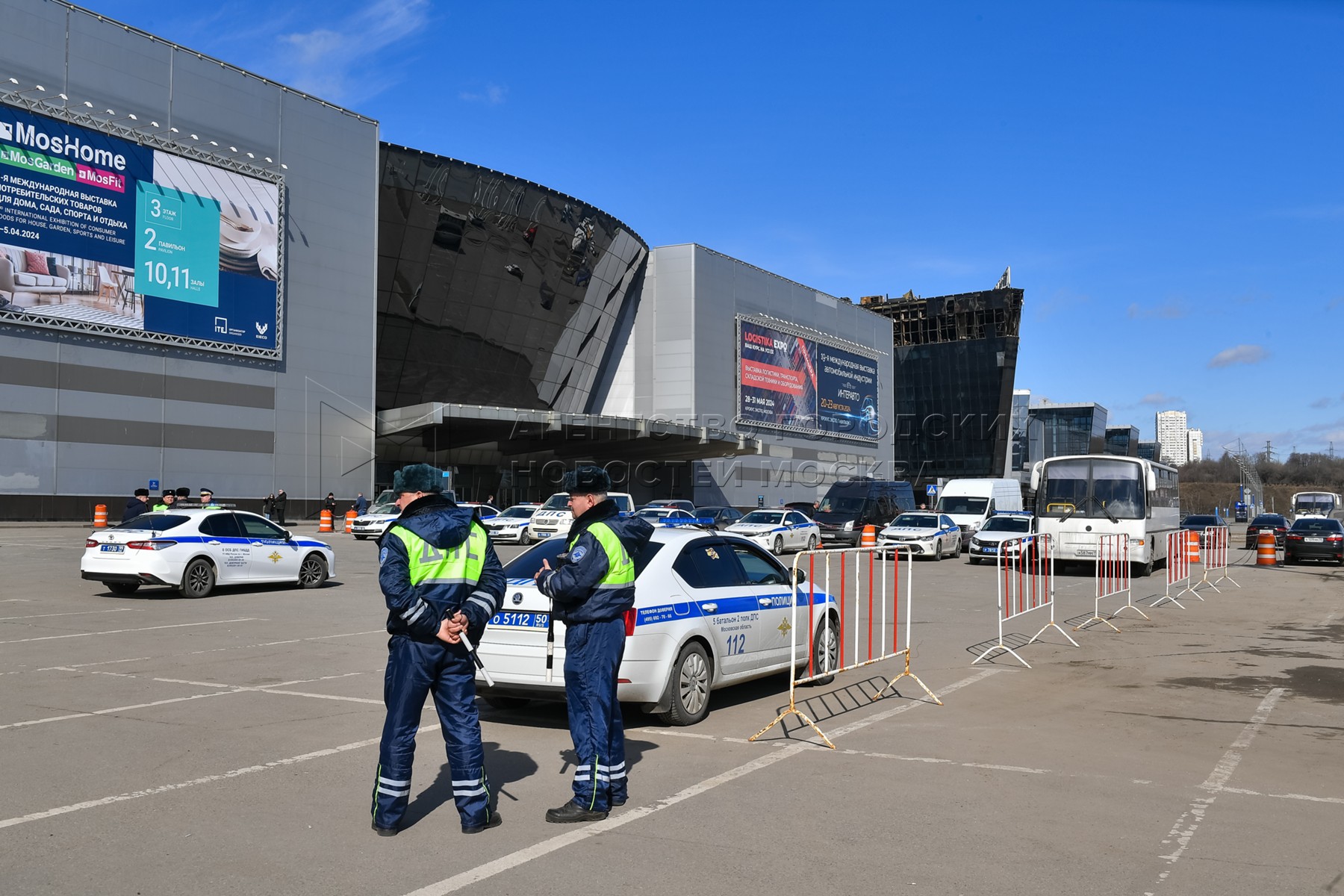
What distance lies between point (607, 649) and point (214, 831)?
7.26ft

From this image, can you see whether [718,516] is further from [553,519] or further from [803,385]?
[803,385]

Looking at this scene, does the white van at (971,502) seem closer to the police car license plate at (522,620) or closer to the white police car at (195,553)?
the white police car at (195,553)

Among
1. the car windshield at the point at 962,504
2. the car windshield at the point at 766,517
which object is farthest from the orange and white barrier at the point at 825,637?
the car windshield at the point at 962,504

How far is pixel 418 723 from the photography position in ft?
18.1

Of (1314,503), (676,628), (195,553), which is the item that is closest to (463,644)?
(676,628)

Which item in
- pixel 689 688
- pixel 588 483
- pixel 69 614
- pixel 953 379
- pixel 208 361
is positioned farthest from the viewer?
pixel 953 379

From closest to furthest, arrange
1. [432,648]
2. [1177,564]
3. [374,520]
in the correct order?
[432,648]
[1177,564]
[374,520]

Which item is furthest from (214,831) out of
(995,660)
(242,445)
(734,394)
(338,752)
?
(734,394)

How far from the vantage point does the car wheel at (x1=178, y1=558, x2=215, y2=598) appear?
18078 mm

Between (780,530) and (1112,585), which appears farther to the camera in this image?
(780,530)

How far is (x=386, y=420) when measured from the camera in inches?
1993

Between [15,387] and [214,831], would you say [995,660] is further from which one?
[15,387]

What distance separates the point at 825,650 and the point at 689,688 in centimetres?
231

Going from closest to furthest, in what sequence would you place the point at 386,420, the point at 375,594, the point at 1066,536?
the point at 375,594
the point at 1066,536
the point at 386,420
